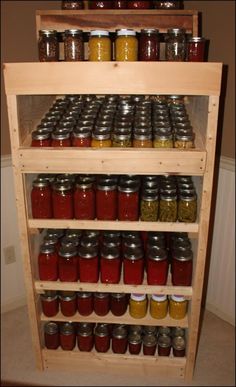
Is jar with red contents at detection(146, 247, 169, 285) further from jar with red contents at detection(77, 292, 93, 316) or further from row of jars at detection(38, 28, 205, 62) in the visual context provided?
row of jars at detection(38, 28, 205, 62)

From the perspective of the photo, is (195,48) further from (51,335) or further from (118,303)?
(51,335)

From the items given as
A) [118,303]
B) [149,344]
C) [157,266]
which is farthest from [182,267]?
[149,344]

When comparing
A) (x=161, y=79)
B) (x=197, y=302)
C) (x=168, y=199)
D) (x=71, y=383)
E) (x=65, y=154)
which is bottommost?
(x=71, y=383)

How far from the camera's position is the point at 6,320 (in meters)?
2.19

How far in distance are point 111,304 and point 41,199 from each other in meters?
0.59

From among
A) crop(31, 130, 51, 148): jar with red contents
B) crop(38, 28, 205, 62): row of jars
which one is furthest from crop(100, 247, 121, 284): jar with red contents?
crop(38, 28, 205, 62): row of jars

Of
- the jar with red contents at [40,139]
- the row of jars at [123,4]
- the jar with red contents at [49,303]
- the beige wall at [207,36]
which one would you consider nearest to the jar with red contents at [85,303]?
the jar with red contents at [49,303]

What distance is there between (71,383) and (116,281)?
0.58m

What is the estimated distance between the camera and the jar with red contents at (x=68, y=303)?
67.2 inches

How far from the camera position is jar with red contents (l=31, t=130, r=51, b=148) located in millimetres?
1419

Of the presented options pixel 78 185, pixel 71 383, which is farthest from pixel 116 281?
pixel 71 383

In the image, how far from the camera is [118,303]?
67.2 inches

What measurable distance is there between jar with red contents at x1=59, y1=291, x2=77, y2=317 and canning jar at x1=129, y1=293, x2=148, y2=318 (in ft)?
0.83

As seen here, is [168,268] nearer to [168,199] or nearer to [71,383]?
[168,199]
